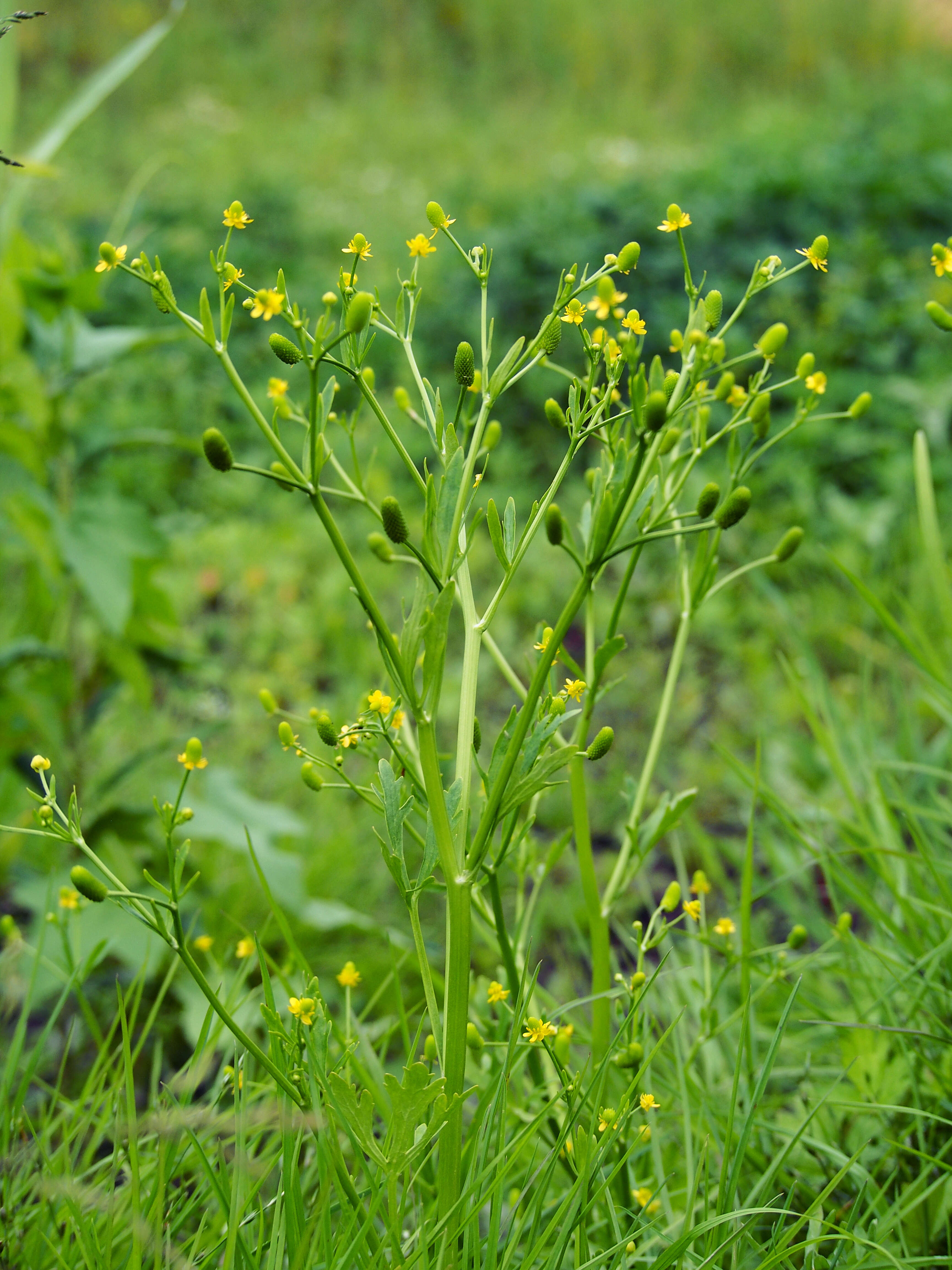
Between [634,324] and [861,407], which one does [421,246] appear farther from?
[861,407]

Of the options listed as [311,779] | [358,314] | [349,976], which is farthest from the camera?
[349,976]

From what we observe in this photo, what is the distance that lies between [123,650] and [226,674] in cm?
114

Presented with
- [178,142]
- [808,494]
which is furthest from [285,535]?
[178,142]

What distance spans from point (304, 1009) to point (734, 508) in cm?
48

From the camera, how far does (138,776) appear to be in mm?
2125

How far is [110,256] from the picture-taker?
709 mm

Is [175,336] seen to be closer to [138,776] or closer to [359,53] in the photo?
[138,776]

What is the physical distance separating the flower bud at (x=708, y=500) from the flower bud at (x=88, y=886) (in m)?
0.49

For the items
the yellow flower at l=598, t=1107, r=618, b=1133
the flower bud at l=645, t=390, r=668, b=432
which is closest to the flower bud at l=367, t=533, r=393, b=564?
the flower bud at l=645, t=390, r=668, b=432

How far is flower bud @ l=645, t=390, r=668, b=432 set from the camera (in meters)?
0.67

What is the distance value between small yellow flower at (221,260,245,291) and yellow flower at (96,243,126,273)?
0.07 meters

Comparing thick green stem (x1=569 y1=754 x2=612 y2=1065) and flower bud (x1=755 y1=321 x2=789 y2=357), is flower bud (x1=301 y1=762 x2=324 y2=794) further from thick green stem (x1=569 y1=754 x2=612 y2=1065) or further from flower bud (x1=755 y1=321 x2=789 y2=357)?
flower bud (x1=755 y1=321 x2=789 y2=357)

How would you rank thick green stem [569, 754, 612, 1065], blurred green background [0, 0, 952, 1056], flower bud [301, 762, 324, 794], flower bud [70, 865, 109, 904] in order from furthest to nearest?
1. blurred green background [0, 0, 952, 1056]
2. thick green stem [569, 754, 612, 1065]
3. flower bud [301, 762, 324, 794]
4. flower bud [70, 865, 109, 904]

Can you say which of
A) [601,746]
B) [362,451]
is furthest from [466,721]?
[362,451]
